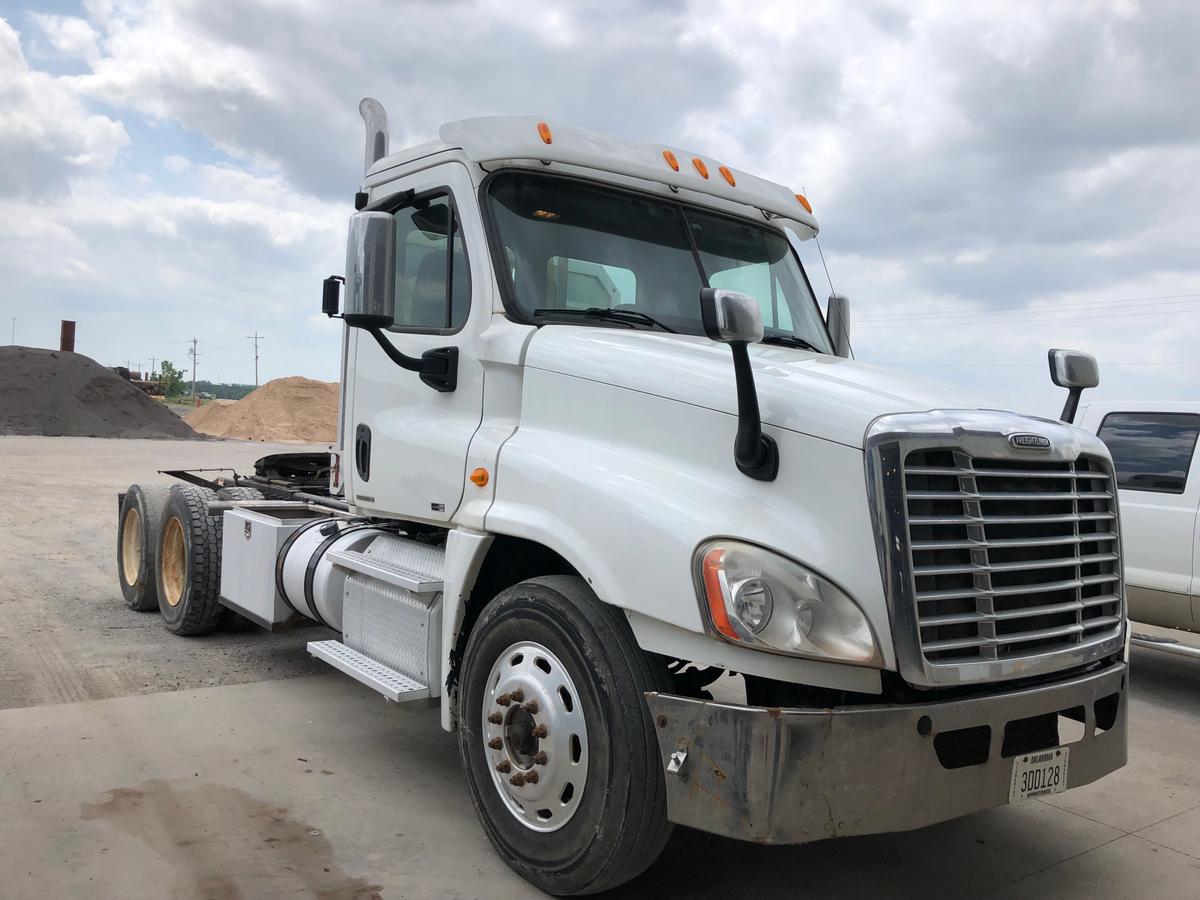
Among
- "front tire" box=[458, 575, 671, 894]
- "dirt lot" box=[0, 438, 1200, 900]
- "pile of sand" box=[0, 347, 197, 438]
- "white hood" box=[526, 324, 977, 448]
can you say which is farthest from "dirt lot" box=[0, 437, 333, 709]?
"pile of sand" box=[0, 347, 197, 438]

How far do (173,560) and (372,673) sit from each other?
3843mm

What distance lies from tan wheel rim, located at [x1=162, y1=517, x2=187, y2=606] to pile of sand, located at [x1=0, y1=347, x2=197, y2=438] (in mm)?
35818

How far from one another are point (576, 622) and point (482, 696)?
677mm

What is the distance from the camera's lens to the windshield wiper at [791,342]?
4610mm

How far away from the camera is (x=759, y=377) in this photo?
3.45m

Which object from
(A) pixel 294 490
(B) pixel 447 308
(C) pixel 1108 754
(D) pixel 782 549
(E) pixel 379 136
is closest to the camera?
(D) pixel 782 549

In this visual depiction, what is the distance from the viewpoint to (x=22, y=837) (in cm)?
388

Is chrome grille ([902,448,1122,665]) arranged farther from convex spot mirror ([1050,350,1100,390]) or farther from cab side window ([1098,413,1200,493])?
cab side window ([1098,413,1200,493])

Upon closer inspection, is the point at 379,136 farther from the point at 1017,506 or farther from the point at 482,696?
the point at 1017,506

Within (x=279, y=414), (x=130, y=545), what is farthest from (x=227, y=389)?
(x=130, y=545)

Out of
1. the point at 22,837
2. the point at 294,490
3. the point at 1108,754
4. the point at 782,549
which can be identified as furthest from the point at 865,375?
the point at 294,490

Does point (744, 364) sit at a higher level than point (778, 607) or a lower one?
higher

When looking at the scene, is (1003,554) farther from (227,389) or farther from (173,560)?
(227,389)

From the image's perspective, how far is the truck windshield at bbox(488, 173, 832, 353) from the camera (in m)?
4.23
